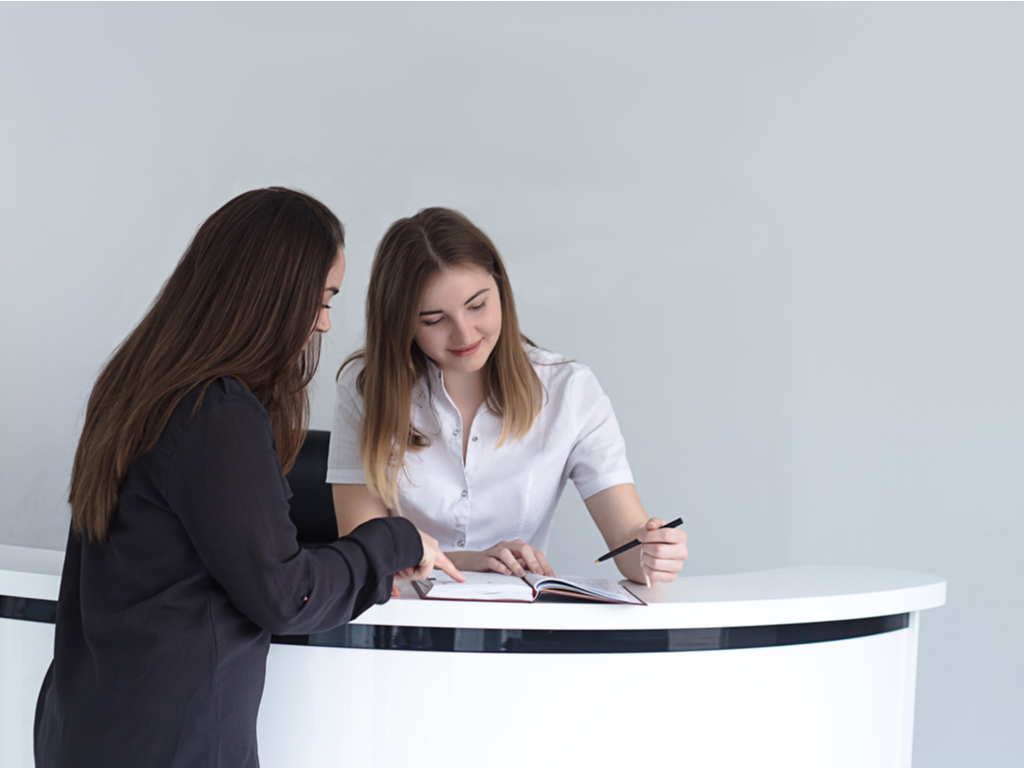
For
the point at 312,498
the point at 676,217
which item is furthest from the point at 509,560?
the point at 676,217

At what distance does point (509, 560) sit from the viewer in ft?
5.07

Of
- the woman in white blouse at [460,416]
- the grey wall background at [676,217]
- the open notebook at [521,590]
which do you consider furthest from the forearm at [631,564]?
the grey wall background at [676,217]

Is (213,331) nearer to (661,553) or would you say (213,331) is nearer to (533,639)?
(533,639)

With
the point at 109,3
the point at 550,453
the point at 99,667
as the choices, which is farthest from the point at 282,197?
the point at 109,3

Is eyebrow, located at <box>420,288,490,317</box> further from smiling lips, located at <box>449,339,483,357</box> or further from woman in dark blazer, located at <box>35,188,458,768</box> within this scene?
woman in dark blazer, located at <box>35,188,458,768</box>

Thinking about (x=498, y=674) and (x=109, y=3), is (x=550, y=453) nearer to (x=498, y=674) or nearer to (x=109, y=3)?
(x=498, y=674)

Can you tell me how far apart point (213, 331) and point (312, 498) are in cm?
163

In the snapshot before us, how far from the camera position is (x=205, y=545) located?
937 millimetres

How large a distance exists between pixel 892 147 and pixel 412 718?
103 inches

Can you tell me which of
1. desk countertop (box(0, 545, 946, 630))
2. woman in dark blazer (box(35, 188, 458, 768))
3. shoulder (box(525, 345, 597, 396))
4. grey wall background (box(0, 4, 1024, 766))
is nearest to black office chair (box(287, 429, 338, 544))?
grey wall background (box(0, 4, 1024, 766))

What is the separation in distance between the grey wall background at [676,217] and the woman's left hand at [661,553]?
1682mm

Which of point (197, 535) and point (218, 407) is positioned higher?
point (218, 407)

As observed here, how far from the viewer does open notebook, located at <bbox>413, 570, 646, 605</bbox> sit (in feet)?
4.02

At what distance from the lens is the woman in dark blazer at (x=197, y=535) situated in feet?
3.10
